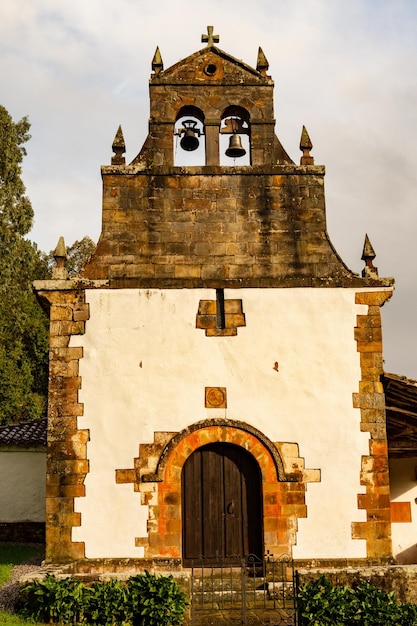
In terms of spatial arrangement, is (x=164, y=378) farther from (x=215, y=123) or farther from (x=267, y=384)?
(x=215, y=123)

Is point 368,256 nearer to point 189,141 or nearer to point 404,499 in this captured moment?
point 189,141

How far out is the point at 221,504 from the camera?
10.3 m

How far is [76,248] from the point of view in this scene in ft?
101

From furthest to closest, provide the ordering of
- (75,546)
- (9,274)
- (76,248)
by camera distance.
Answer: (76,248), (9,274), (75,546)

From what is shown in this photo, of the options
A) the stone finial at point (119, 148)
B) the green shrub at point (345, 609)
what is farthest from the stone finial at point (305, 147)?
the green shrub at point (345, 609)

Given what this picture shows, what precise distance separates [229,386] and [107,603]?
12.4ft

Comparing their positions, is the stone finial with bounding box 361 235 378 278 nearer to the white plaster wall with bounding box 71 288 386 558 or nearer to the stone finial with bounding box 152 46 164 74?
the white plaster wall with bounding box 71 288 386 558

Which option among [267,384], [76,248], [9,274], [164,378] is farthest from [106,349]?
[76,248]

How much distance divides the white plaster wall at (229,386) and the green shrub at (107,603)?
1.87m

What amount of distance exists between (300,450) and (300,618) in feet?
9.50

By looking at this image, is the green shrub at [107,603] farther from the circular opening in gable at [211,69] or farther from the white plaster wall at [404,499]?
the circular opening in gable at [211,69]

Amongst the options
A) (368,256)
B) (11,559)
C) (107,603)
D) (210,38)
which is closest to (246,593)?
(107,603)

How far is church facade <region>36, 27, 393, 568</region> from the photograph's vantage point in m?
10.0

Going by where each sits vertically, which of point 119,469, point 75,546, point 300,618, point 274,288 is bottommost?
point 300,618
